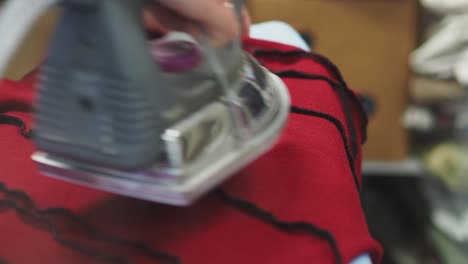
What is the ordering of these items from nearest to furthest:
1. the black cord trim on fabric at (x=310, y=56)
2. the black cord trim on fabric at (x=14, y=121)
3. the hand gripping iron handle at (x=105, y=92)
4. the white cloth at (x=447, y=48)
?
the hand gripping iron handle at (x=105, y=92), the black cord trim on fabric at (x=14, y=121), the black cord trim on fabric at (x=310, y=56), the white cloth at (x=447, y=48)

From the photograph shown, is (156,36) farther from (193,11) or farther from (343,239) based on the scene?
(343,239)

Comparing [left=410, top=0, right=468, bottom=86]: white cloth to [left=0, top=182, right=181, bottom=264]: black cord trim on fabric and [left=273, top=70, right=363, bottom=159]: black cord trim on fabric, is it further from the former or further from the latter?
[left=0, top=182, right=181, bottom=264]: black cord trim on fabric

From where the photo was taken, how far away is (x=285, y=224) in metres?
0.35

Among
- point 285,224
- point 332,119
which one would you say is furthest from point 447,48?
point 285,224

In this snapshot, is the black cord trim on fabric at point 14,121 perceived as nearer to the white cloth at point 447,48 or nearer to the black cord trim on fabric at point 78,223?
the black cord trim on fabric at point 78,223

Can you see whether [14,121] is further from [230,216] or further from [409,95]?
[409,95]

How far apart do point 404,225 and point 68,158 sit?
901mm

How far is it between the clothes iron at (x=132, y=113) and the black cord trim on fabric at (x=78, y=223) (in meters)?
0.03

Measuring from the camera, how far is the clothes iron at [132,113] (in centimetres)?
28

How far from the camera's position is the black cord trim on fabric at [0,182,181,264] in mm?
327

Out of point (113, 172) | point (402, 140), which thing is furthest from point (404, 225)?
point (113, 172)

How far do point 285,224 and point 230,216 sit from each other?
34mm

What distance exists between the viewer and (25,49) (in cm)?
30

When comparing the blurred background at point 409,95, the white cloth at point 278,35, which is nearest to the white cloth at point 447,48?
the blurred background at point 409,95
